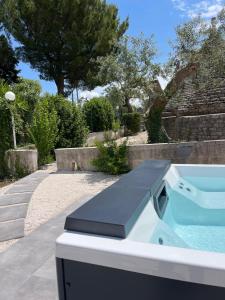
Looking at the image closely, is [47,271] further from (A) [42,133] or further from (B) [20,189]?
(A) [42,133]

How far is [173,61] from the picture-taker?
1155cm

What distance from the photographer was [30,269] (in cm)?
367

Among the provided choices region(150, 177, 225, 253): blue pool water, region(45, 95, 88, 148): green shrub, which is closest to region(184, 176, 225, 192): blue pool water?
region(150, 177, 225, 253): blue pool water

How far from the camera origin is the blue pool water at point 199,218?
16.4 feet

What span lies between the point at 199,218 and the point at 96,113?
59.6 feet

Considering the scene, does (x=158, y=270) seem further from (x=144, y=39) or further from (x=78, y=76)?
(x=78, y=76)

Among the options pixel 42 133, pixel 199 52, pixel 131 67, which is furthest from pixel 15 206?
pixel 199 52

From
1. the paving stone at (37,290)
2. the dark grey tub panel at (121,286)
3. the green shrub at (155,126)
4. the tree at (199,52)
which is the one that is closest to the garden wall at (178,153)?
the tree at (199,52)

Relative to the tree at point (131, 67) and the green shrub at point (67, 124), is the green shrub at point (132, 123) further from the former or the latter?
the tree at point (131, 67)

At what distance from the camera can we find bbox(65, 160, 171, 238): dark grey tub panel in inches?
99.8

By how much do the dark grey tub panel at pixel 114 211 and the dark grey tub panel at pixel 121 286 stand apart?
34 cm

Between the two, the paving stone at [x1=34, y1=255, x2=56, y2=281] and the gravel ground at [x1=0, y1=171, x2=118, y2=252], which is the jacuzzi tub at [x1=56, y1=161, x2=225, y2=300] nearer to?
the paving stone at [x1=34, y1=255, x2=56, y2=281]

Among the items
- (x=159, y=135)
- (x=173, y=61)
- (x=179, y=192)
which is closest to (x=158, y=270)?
(x=179, y=192)

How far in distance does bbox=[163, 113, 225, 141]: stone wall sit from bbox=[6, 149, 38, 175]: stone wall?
7177mm
